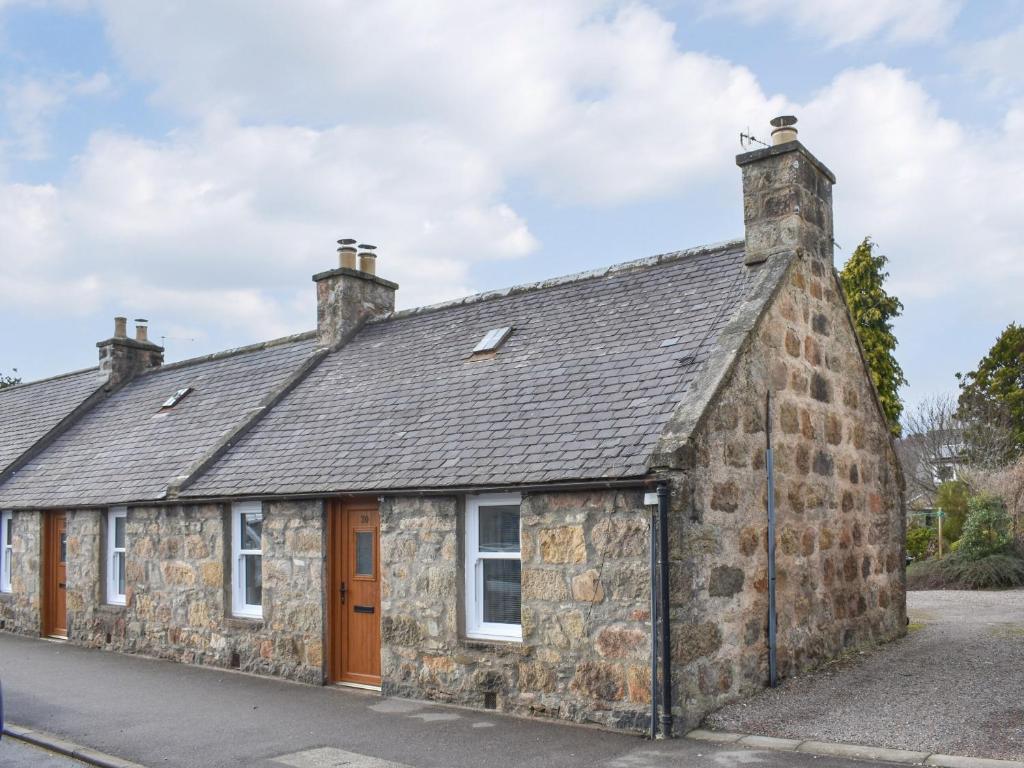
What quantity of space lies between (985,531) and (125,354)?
19799 mm

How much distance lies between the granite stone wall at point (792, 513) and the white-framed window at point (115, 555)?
34.2ft

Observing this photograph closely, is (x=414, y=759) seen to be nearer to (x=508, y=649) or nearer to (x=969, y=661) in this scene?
(x=508, y=649)

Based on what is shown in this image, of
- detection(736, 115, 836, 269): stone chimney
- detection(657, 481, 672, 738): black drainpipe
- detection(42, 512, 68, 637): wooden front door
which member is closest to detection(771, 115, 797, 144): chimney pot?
detection(736, 115, 836, 269): stone chimney

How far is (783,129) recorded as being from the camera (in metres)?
12.1

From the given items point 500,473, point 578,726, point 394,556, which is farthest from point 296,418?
point 578,726

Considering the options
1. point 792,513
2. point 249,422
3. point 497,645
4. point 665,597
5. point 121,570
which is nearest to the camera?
point 665,597

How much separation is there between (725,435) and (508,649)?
3084mm

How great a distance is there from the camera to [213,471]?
14188 millimetres

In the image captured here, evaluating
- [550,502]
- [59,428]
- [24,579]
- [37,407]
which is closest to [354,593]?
[550,502]

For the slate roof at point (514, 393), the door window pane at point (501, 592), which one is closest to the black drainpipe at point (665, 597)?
the slate roof at point (514, 393)

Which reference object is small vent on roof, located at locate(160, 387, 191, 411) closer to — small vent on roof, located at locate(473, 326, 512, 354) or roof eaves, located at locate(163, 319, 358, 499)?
roof eaves, located at locate(163, 319, 358, 499)

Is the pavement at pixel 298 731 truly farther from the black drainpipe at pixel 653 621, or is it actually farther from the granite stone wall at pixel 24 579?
the granite stone wall at pixel 24 579

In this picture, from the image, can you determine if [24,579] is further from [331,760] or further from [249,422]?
[331,760]

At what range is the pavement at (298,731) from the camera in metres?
8.12
